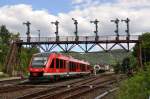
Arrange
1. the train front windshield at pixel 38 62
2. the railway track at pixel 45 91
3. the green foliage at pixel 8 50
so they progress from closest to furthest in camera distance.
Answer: the railway track at pixel 45 91 < the train front windshield at pixel 38 62 < the green foliage at pixel 8 50

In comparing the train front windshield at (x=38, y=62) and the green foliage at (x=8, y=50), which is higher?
the green foliage at (x=8, y=50)

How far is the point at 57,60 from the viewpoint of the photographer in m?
48.2

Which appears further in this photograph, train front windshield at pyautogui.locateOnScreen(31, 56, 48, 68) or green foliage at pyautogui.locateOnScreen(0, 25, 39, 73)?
green foliage at pyautogui.locateOnScreen(0, 25, 39, 73)

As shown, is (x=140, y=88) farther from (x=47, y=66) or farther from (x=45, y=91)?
(x=47, y=66)

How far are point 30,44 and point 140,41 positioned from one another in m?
16.5

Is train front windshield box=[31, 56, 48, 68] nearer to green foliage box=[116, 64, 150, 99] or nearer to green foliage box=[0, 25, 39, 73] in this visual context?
green foliage box=[116, 64, 150, 99]

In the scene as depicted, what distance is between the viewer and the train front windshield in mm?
45375

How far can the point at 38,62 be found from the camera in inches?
1799

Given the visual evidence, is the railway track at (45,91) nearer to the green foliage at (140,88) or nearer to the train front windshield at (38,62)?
the green foliage at (140,88)

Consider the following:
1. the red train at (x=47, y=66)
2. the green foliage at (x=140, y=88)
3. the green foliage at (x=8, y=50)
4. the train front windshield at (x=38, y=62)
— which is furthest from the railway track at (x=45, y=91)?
the green foliage at (x=8, y=50)

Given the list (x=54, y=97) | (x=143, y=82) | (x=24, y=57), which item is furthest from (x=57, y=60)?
(x=24, y=57)

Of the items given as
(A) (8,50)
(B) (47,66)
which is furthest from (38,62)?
(A) (8,50)

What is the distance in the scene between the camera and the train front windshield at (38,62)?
45375 mm

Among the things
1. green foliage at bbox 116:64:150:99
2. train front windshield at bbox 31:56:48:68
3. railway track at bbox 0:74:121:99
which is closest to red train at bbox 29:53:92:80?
train front windshield at bbox 31:56:48:68
